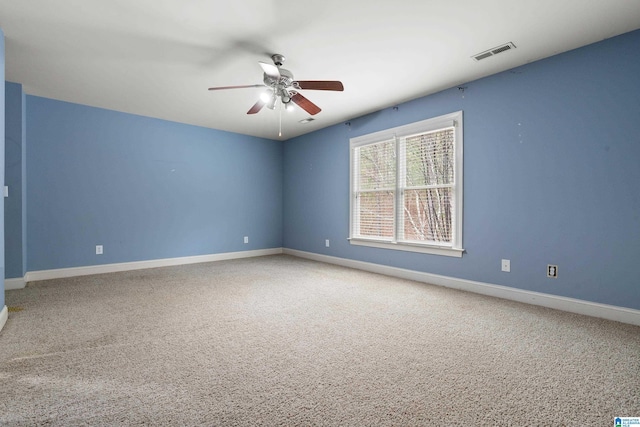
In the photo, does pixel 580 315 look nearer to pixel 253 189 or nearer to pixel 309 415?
pixel 309 415

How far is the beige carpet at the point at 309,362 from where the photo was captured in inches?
56.0

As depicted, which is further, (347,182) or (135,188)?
(347,182)

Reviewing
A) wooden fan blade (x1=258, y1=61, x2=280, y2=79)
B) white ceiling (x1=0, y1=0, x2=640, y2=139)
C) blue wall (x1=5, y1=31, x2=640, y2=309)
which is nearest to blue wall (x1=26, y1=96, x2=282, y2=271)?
blue wall (x1=5, y1=31, x2=640, y2=309)

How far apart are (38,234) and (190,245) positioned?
202 centimetres

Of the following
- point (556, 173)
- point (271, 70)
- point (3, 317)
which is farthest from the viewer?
point (556, 173)

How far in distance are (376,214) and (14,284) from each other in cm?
483

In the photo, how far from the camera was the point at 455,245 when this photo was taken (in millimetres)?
3707

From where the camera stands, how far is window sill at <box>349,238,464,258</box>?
3.72 metres

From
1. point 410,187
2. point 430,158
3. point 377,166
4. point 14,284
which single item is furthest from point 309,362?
point 14,284

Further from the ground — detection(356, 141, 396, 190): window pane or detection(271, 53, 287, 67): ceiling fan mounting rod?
detection(271, 53, 287, 67): ceiling fan mounting rod

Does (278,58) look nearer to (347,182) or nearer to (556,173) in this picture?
(347,182)

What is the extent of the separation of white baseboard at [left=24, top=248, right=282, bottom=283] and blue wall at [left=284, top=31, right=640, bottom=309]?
3.54m

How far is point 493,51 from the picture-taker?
2877 mm

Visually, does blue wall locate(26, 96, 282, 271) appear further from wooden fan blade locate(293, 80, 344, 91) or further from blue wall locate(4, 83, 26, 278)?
wooden fan blade locate(293, 80, 344, 91)
